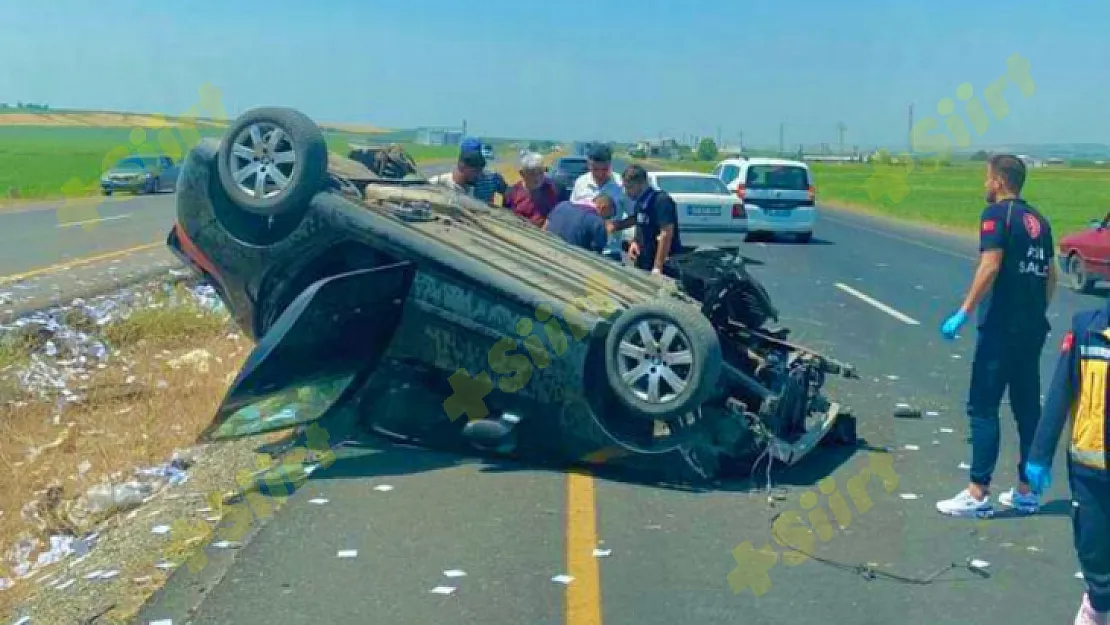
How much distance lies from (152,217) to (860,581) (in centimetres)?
2625

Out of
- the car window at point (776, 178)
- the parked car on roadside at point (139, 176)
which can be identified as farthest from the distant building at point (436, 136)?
the car window at point (776, 178)

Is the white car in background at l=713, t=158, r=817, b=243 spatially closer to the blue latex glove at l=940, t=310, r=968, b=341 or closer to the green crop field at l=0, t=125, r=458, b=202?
the green crop field at l=0, t=125, r=458, b=202

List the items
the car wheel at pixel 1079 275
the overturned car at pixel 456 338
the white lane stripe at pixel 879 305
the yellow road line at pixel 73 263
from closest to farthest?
the overturned car at pixel 456 338, the white lane stripe at pixel 879 305, the yellow road line at pixel 73 263, the car wheel at pixel 1079 275

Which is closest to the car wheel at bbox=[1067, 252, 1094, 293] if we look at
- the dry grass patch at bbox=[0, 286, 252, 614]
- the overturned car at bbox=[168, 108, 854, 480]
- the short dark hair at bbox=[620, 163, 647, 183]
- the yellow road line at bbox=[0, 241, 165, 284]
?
the short dark hair at bbox=[620, 163, 647, 183]

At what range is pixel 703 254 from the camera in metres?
8.22

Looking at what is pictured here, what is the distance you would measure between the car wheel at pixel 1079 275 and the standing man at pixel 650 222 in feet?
34.2

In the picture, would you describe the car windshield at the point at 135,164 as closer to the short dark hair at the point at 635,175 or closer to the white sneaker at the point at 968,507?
the short dark hair at the point at 635,175

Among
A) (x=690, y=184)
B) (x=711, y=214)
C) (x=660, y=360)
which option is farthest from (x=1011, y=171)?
(x=690, y=184)

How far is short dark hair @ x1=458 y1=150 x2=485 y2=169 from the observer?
10211mm

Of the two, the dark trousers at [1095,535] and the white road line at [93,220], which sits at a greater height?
the dark trousers at [1095,535]

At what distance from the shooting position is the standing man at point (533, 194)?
10.4 meters

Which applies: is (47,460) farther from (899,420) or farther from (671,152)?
(671,152)

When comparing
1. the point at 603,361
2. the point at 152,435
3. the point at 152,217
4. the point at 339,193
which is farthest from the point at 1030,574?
the point at 152,217

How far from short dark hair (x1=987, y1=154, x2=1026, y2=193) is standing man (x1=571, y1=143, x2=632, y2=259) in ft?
13.9
